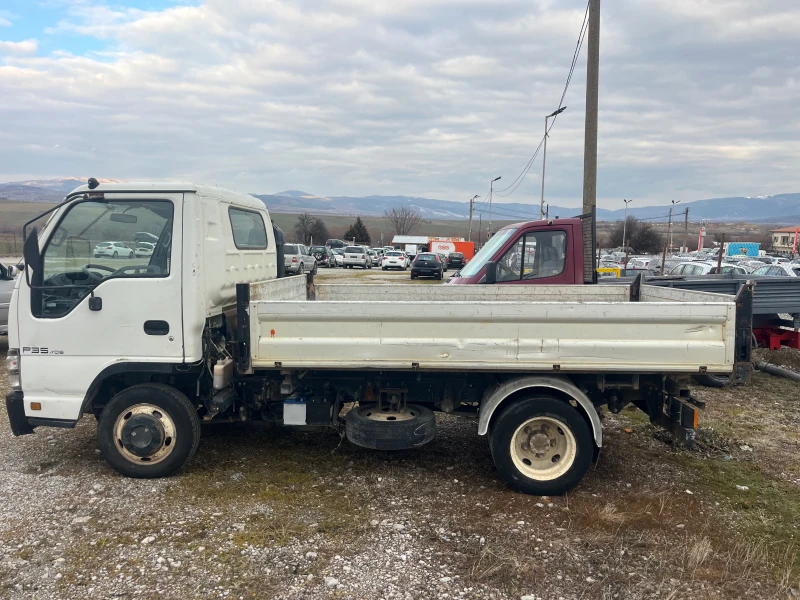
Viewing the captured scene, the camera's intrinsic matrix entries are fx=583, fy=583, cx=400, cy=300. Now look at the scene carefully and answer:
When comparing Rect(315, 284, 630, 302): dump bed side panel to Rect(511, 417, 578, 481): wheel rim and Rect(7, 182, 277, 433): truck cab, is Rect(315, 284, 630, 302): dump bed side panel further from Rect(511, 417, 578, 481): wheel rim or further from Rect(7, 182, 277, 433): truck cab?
Rect(7, 182, 277, 433): truck cab

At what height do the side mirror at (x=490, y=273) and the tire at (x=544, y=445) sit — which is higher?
the side mirror at (x=490, y=273)

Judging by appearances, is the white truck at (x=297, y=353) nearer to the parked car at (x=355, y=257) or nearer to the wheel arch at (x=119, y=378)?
the wheel arch at (x=119, y=378)

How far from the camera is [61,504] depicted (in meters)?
4.41

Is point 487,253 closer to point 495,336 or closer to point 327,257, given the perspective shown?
point 495,336

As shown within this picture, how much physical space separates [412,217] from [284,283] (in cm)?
12345

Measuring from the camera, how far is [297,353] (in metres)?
4.52

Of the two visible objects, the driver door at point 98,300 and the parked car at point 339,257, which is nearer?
the driver door at point 98,300

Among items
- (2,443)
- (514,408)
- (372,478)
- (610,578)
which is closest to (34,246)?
(2,443)

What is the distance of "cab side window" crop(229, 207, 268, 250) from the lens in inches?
209

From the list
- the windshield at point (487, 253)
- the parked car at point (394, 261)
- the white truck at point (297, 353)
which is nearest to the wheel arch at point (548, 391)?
the white truck at point (297, 353)

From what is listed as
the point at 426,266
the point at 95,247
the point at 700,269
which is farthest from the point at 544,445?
the point at 426,266

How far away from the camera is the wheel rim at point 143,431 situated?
473 cm

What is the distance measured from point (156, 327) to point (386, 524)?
234cm

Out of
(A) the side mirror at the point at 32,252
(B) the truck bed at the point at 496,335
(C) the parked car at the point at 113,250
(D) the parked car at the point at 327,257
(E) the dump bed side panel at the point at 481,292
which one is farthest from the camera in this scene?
(D) the parked car at the point at 327,257
